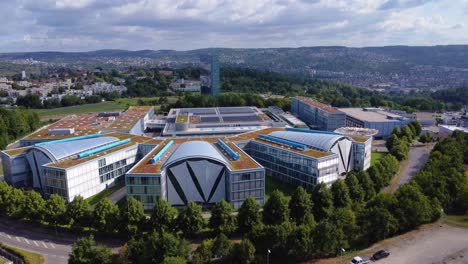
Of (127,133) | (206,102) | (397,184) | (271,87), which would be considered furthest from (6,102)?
(397,184)

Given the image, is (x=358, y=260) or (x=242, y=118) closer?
(x=358, y=260)

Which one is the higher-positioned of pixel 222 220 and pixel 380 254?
pixel 222 220

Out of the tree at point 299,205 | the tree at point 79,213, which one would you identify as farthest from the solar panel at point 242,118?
the tree at point 79,213

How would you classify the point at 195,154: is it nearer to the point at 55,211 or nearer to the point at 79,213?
the point at 79,213

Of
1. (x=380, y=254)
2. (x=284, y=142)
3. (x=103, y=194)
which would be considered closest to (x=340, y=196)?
(x=380, y=254)

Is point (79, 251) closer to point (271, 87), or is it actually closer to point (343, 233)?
point (343, 233)

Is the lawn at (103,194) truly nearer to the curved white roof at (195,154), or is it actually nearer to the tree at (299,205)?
the curved white roof at (195,154)

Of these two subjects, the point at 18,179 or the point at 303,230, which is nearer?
the point at 303,230

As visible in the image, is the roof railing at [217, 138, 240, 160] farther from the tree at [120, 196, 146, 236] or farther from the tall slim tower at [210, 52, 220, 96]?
the tall slim tower at [210, 52, 220, 96]
